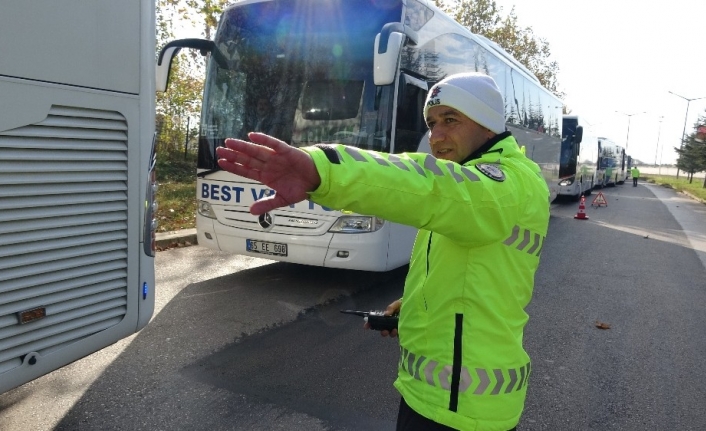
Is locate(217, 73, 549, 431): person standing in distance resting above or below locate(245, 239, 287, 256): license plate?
above

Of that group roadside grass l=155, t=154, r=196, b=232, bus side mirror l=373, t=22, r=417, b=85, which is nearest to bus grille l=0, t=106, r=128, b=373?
bus side mirror l=373, t=22, r=417, b=85

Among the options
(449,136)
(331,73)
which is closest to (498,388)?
A: (449,136)

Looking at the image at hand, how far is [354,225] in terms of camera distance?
5941mm

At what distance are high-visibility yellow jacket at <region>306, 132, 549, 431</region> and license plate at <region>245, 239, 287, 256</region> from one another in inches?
173

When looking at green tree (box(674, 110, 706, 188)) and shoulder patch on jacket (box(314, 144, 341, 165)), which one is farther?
green tree (box(674, 110, 706, 188))

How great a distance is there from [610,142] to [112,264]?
3840 cm

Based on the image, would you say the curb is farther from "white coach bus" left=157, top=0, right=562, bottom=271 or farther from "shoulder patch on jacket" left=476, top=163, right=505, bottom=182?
"shoulder patch on jacket" left=476, top=163, right=505, bottom=182

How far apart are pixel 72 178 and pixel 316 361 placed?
2.43m

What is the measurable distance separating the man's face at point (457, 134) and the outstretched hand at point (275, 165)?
689 mm

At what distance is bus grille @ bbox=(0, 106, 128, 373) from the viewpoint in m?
2.48

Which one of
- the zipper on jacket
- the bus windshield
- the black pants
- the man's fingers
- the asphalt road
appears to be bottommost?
the asphalt road

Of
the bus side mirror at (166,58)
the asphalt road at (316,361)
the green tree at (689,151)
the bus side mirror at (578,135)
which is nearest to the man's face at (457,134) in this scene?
the asphalt road at (316,361)

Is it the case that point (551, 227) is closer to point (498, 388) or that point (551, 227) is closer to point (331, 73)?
Result: point (331, 73)

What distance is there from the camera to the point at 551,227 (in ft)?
46.3
